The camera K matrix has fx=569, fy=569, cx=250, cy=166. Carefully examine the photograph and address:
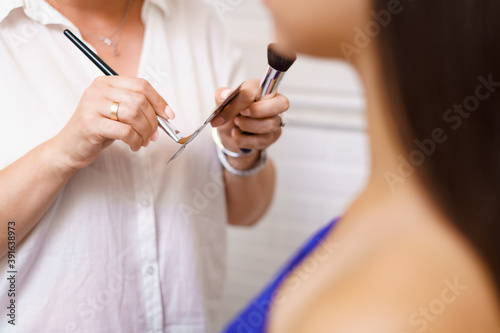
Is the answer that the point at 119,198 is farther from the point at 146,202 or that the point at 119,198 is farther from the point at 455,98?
the point at 455,98

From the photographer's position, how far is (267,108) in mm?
641

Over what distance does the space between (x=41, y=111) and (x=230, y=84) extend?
284 mm

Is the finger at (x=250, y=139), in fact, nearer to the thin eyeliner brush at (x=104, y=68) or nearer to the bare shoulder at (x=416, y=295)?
the thin eyeliner brush at (x=104, y=68)

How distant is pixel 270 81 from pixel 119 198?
0.22 meters

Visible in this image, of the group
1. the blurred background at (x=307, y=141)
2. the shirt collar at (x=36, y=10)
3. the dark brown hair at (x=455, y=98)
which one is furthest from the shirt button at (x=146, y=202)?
the blurred background at (x=307, y=141)

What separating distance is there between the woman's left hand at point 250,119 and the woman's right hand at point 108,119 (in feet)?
0.30

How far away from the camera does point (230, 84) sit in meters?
0.80

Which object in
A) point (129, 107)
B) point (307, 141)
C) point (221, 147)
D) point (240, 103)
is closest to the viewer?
point (129, 107)

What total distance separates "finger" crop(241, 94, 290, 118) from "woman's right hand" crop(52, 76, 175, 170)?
0.40 ft

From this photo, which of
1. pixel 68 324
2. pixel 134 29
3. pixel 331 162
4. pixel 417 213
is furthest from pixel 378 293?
A: pixel 331 162

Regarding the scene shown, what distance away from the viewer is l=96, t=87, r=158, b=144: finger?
52 cm

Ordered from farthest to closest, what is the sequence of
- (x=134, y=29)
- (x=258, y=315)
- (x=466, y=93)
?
(x=134, y=29) < (x=258, y=315) < (x=466, y=93)

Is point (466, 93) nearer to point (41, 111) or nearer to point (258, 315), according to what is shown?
point (258, 315)

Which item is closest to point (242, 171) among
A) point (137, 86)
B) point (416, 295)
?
point (137, 86)
